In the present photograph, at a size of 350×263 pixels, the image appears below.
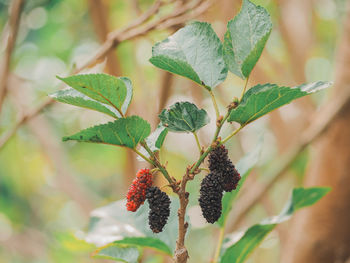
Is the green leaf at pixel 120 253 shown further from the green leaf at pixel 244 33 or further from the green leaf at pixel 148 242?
the green leaf at pixel 244 33

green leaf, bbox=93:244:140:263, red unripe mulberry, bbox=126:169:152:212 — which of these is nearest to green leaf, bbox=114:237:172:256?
green leaf, bbox=93:244:140:263

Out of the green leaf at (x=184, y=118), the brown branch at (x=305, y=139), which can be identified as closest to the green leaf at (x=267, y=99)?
the green leaf at (x=184, y=118)

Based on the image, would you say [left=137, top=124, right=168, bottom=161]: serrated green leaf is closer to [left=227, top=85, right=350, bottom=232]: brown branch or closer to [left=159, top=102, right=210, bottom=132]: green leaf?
[left=159, top=102, right=210, bottom=132]: green leaf

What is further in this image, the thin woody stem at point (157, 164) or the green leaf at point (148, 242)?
Result: the green leaf at point (148, 242)

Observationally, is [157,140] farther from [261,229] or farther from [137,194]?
[261,229]

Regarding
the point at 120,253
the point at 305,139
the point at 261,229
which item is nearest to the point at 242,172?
the point at 261,229
